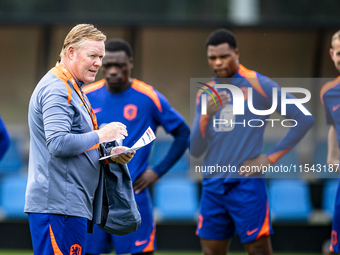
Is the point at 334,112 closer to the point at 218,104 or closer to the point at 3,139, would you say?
the point at 218,104

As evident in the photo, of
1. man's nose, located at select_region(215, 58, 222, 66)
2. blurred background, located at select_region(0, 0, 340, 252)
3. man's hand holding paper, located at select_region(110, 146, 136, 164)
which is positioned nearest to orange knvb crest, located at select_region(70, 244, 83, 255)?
man's hand holding paper, located at select_region(110, 146, 136, 164)

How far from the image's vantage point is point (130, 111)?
365 cm

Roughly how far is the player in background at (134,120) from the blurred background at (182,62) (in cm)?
216

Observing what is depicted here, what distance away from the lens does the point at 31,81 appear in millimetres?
7707

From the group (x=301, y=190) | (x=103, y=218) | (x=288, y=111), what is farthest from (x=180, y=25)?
(x=103, y=218)

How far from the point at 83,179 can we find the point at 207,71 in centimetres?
542

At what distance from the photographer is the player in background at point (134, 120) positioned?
11.6ft

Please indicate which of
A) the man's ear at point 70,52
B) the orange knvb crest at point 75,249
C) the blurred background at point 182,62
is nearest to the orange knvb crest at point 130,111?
the man's ear at point 70,52

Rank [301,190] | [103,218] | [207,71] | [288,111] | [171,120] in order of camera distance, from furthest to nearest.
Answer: [207,71] → [301,190] → [171,120] → [288,111] → [103,218]

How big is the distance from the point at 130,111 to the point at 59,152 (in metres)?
1.44

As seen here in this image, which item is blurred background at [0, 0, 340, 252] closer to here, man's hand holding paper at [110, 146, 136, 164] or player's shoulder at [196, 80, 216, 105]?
player's shoulder at [196, 80, 216, 105]

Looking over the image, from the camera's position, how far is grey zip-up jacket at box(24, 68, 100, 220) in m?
2.26

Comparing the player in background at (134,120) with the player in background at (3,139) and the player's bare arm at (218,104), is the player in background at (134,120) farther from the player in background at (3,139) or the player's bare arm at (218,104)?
the player in background at (3,139)

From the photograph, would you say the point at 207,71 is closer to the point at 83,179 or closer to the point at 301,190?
the point at 301,190
